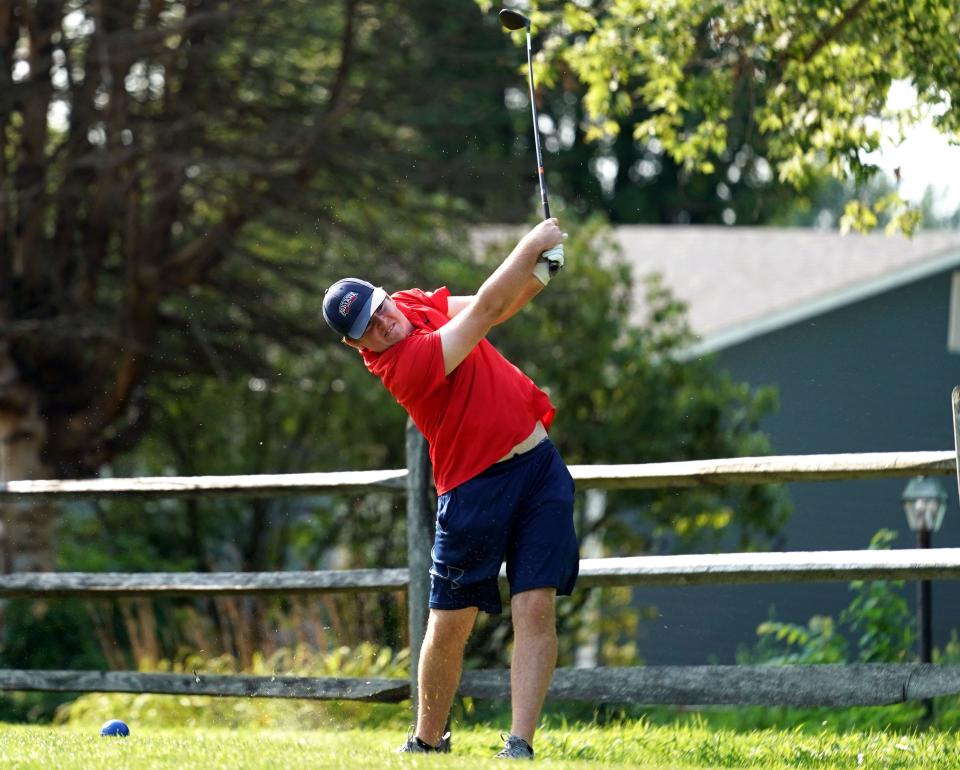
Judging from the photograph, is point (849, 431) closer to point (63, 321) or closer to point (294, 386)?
point (294, 386)

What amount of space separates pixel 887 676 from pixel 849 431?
13.5m

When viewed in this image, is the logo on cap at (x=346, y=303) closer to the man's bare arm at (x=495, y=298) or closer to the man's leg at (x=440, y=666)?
the man's bare arm at (x=495, y=298)

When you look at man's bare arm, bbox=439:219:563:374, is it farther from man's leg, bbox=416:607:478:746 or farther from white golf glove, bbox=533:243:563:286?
man's leg, bbox=416:607:478:746

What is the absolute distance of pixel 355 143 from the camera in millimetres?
13930

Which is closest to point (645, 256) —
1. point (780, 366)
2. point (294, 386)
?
point (780, 366)

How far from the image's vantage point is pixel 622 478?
605 cm

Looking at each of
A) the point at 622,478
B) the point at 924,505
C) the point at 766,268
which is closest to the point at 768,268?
the point at 766,268

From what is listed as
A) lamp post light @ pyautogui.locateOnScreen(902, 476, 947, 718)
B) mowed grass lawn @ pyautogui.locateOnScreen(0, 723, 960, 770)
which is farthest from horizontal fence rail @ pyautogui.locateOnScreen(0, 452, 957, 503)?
lamp post light @ pyautogui.locateOnScreen(902, 476, 947, 718)

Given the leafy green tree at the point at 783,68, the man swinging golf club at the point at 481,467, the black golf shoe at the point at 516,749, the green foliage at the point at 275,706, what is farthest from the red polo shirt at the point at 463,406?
the leafy green tree at the point at 783,68

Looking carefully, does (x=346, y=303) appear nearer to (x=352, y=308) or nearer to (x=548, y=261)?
(x=352, y=308)

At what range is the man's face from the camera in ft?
15.9

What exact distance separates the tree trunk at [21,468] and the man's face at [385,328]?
9304 mm

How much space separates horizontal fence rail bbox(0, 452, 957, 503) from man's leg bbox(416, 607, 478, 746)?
114 cm

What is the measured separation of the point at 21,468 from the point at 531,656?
33.2 ft
